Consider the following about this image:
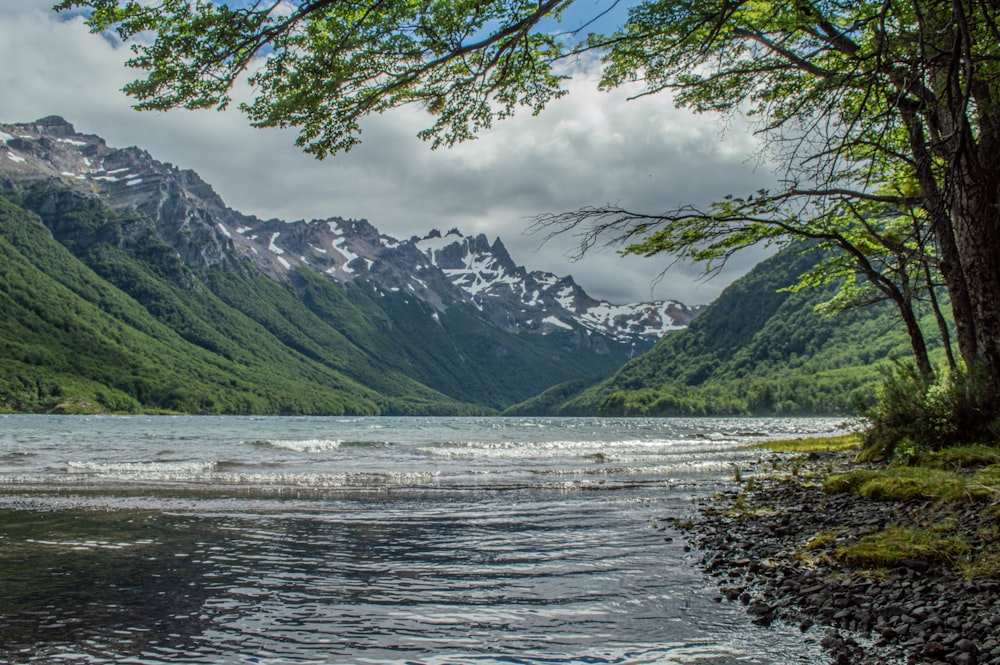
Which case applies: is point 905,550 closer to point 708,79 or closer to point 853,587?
point 853,587

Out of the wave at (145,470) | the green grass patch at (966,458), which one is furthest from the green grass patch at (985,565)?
the wave at (145,470)

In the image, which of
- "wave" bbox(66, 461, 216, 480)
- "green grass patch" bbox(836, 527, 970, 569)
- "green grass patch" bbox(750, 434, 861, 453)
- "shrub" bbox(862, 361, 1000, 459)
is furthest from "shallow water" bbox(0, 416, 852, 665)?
"green grass patch" bbox(750, 434, 861, 453)

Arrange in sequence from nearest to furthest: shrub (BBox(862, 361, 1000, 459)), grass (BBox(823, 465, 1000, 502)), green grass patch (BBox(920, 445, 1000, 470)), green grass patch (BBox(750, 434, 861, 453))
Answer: grass (BBox(823, 465, 1000, 502)) → green grass patch (BBox(920, 445, 1000, 470)) → shrub (BBox(862, 361, 1000, 459)) → green grass patch (BBox(750, 434, 861, 453))

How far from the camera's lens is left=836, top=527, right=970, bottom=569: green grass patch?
7.13 meters

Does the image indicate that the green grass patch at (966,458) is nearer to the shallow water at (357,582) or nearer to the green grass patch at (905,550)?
the green grass patch at (905,550)

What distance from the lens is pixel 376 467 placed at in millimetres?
26062

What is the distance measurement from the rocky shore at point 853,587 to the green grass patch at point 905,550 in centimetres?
12

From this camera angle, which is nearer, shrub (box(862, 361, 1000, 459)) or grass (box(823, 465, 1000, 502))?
grass (box(823, 465, 1000, 502))

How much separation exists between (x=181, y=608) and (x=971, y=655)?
7.36m

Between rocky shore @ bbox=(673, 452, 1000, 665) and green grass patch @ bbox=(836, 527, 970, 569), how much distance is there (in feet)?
0.38

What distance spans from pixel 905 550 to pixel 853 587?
1.07 m

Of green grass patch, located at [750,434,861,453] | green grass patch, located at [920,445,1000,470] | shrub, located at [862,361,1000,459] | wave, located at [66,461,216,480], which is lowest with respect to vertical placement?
green grass patch, located at [750,434,861,453]

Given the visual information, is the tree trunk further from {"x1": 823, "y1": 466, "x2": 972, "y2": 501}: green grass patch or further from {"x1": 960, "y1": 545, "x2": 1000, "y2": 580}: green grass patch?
{"x1": 960, "y1": 545, "x2": 1000, "y2": 580}: green grass patch

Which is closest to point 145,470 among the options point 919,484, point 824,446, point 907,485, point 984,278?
point 907,485
